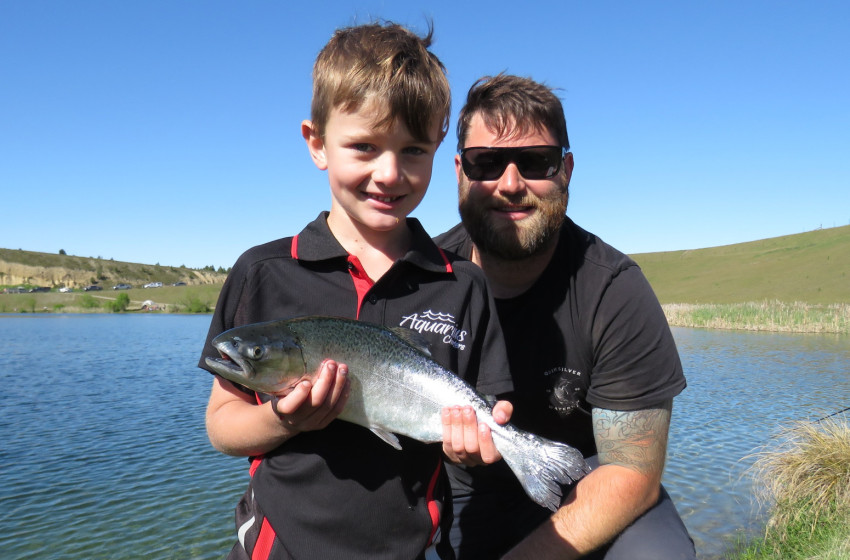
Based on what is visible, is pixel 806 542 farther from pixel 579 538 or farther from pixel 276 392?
pixel 276 392

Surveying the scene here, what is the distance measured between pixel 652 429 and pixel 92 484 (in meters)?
11.3

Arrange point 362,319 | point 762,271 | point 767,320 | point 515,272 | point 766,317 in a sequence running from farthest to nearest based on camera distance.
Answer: point 762,271 < point 766,317 < point 767,320 < point 515,272 < point 362,319

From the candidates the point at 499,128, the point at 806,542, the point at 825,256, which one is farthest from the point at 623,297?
the point at 825,256

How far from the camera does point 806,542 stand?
6.54m

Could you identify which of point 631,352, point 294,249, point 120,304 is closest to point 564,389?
point 631,352

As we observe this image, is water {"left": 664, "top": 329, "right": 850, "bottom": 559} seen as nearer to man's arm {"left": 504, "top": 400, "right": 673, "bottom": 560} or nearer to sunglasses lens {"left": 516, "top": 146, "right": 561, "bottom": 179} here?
man's arm {"left": 504, "top": 400, "right": 673, "bottom": 560}

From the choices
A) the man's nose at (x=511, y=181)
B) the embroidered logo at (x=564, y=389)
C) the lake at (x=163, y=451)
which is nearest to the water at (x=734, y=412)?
the lake at (x=163, y=451)

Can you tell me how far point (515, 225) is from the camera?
4.17m

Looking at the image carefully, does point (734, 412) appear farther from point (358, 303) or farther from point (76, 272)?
point (76, 272)

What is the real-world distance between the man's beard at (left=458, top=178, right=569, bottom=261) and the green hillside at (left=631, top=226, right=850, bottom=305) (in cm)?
6459

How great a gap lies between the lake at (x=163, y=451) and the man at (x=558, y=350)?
4920 millimetres

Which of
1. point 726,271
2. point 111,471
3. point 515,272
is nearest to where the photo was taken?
point 515,272

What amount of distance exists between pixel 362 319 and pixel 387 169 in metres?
0.69

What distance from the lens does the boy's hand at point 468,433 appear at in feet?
8.14
